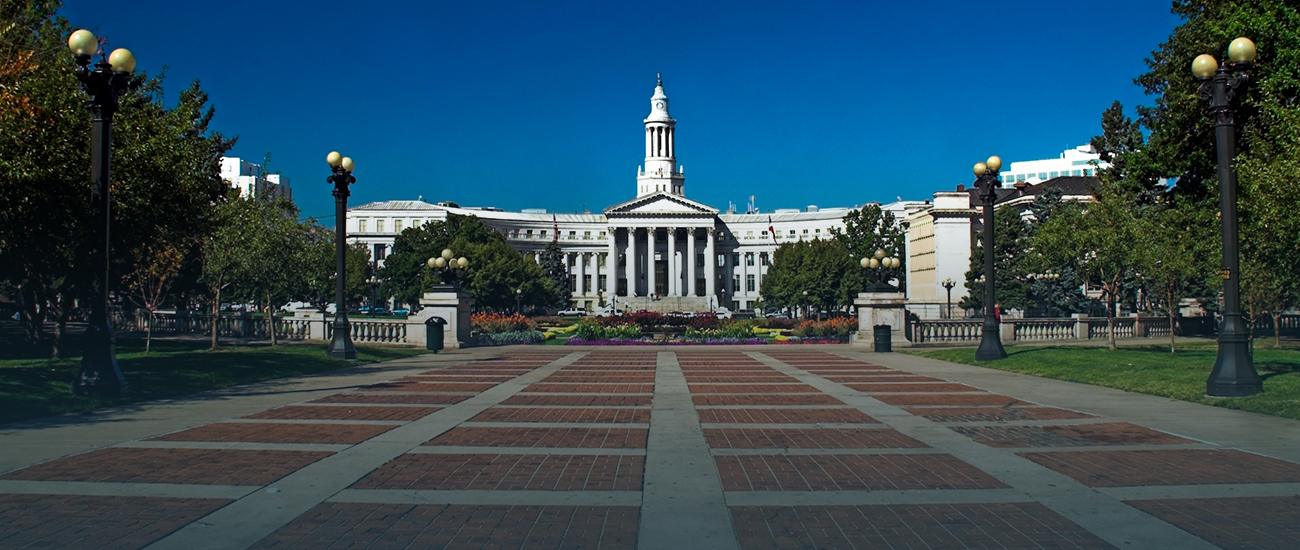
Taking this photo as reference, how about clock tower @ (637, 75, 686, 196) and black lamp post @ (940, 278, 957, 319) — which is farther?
clock tower @ (637, 75, 686, 196)

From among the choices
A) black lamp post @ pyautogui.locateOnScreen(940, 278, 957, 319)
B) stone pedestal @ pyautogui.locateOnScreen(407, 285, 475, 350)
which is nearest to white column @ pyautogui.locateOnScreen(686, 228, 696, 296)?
black lamp post @ pyautogui.locateOnScreen(940, 278, 957, 319)

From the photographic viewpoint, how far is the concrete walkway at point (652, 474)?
20.9ft

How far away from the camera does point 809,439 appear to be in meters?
10.7

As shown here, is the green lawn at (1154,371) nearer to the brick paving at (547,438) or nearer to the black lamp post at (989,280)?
the black lamp post at (989,280)

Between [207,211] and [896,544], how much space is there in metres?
24.5

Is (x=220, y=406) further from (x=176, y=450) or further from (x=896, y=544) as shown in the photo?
(x=896, y=544)

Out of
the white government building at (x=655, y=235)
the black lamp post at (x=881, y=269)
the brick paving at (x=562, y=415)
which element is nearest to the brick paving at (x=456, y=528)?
the brick paving at (x=562, y=415)

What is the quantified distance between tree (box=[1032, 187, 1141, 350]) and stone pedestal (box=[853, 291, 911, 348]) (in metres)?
5.97

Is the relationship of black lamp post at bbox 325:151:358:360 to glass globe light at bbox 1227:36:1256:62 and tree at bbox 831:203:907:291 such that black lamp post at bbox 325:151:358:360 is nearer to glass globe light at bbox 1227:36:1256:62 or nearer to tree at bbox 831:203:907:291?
glass globe light at bbox 1227:36:1256:62

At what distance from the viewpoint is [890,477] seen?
8352 millimetres

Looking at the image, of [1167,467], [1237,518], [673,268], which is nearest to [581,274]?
[673,268]

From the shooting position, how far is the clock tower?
14562 centimetres

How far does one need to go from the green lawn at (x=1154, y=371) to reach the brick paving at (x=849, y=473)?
695 centimetres

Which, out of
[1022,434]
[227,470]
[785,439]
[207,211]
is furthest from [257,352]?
[1022,434]
